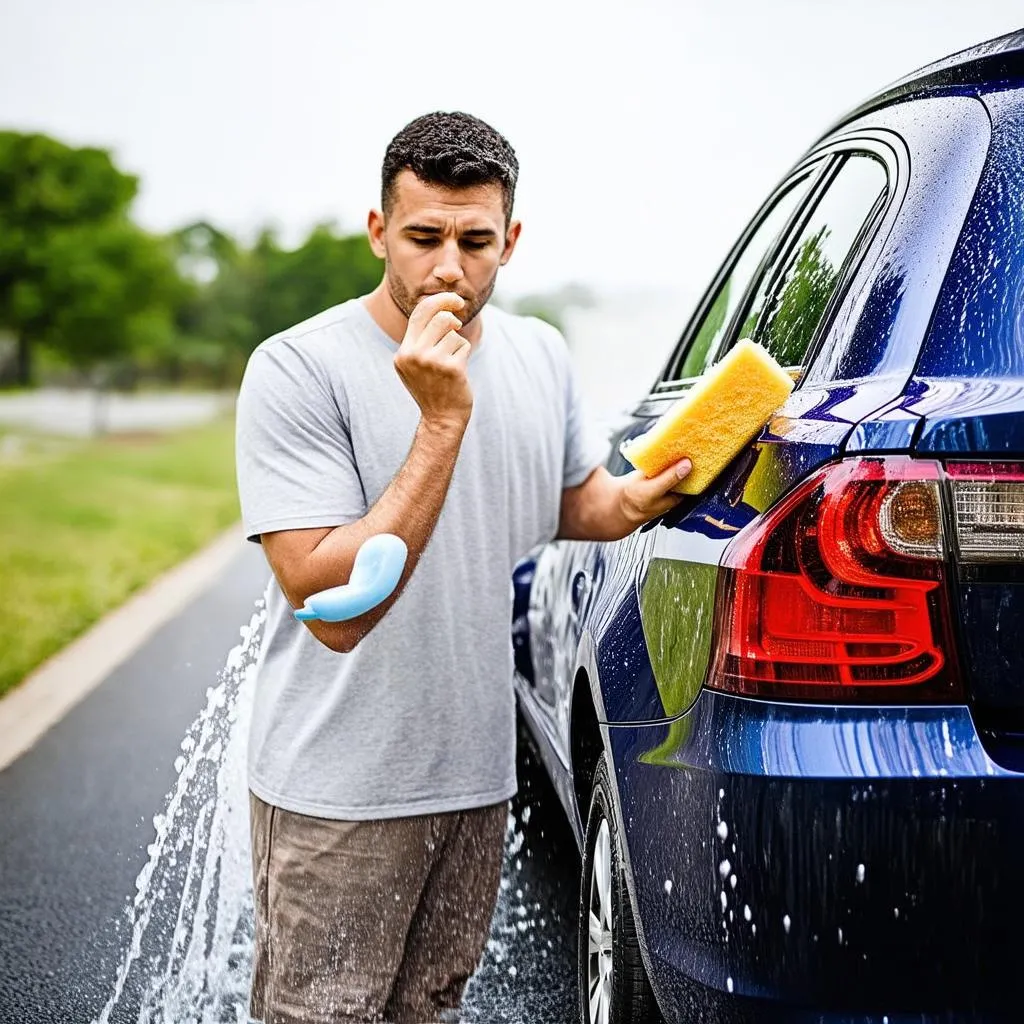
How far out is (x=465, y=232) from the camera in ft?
7.62

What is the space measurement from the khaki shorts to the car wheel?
23 cm

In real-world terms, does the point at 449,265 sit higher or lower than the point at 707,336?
higher

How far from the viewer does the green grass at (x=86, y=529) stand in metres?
8.62

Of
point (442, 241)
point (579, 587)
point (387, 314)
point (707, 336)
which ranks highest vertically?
point (442, 241)

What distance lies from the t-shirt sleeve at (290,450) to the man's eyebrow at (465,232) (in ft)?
0.88

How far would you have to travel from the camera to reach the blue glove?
2.01m

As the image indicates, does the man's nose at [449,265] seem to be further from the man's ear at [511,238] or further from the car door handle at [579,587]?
the car door handle at [579,587]

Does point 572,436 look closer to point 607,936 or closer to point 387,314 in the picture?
point 387,314

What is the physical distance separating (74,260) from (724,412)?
49216 millimetres

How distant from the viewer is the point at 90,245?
159 ft

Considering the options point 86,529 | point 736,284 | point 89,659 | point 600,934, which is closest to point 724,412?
point 600,934

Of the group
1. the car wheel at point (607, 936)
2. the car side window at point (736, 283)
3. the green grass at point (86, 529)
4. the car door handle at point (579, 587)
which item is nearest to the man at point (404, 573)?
the car wheel at point (607, 936)

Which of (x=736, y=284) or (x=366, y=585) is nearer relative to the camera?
(x=366, y=585)

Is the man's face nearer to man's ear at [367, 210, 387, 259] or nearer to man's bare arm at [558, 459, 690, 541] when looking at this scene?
man's ear at [367, 210, 387, 259]
